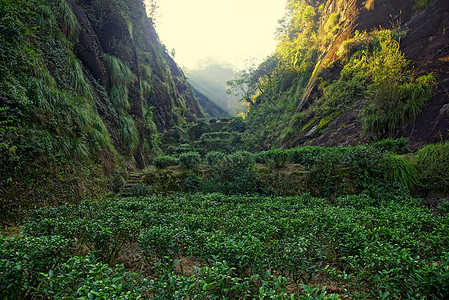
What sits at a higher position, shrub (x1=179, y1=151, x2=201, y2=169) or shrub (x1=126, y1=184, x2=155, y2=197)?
shrub (x1=179, y1=151, x2=201, y2=169)

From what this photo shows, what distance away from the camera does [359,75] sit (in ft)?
30.2

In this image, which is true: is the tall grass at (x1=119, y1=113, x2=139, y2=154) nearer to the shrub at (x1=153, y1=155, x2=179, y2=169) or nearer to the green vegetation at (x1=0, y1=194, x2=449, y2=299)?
the shrub at (x1=153, y1=155, x2=179, y2=169)

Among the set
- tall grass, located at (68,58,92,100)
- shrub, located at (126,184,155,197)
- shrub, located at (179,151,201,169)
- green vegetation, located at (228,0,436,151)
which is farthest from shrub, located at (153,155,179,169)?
green vegetation, located at (228,0,436,151)

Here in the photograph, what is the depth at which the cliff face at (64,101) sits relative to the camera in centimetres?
448

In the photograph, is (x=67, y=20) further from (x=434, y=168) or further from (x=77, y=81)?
(x=434, y=168)

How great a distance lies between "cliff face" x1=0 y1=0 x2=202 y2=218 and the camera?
4.48 m

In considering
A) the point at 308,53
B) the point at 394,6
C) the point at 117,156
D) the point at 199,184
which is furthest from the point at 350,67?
the point at 117,156

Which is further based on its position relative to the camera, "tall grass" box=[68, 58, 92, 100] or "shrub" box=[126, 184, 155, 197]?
"tall grass" box=[68, 58, 92, 100]

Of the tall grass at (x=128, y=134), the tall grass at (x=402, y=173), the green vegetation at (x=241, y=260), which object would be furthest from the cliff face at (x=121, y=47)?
the tall grass at (x=402, y=173)

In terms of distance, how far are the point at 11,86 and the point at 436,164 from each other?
9.34 meters

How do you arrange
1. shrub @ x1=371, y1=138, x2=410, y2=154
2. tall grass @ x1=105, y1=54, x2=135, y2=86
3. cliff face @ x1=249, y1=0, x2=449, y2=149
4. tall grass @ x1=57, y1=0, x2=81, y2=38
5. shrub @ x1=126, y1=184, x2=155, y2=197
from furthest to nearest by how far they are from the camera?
1. tall grass @ x1=105, y1=54, x2=135, y2=86
2. tall grass @ x1=57, y1=0, x2=81, y2=38
3. shrub @ x1=126, y1=184, x2=155, y2=197
4. cliff face @ x1=249, y1=0, x2=449, y2=149
5. shrub @ x1=371, y1=138, x2=410, y2=154

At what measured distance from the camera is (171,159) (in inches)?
353

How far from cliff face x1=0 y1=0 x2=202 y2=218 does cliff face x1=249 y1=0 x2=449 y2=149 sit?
887 centimetres

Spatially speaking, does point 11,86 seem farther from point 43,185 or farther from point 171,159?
point 171,159
